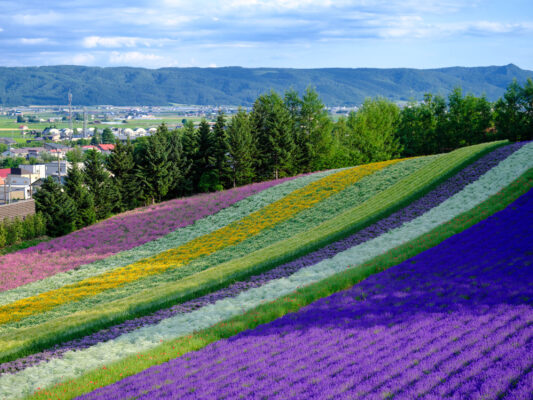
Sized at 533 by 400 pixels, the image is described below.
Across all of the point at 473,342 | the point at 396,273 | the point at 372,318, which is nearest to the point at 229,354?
the point at 372,318

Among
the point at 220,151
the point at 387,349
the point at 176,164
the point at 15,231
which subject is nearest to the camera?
the point at 387,349

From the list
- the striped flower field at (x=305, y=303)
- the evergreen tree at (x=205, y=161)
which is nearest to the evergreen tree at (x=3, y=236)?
the striped flower field at (x=305, y=303)

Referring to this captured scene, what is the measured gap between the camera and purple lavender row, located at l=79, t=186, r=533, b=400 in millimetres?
10617

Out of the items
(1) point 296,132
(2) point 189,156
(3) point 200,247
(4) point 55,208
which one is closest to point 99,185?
(4) point 55,208

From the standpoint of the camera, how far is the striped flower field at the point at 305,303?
38.4 feet

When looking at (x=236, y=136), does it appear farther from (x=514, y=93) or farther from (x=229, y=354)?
(x=229, y=354)

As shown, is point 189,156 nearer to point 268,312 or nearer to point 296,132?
point 296,132

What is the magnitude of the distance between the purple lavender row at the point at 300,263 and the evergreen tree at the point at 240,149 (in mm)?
37525

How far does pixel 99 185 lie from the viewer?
68.2 m

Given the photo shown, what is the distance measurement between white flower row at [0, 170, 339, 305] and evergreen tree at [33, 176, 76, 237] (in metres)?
20.8

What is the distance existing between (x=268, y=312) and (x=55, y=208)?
4965 centimetres

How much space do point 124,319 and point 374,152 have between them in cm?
7314

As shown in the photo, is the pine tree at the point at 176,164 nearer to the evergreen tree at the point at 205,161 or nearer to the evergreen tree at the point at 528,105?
the evergreen tree at the point at 205,161

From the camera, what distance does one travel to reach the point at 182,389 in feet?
38.8
